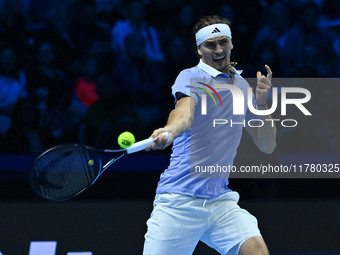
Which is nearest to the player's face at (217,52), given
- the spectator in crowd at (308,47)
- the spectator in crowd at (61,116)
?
the spectator in crowd at (61,116)

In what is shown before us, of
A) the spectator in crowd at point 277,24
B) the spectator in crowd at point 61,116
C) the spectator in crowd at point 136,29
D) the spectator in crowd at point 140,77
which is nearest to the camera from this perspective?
the spectator in crowd at point 61,116

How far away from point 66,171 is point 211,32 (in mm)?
1287

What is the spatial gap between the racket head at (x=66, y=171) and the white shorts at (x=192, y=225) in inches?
20.7

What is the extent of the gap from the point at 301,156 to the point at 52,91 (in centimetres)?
249

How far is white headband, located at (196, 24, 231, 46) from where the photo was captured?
15.2ft

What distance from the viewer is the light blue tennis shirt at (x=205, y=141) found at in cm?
446

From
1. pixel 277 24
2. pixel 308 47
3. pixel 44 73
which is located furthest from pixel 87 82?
pixel 308 47

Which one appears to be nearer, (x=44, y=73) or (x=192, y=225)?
(x=192, y=225)

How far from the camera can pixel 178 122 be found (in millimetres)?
4141

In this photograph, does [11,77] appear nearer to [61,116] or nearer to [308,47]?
[61,116]

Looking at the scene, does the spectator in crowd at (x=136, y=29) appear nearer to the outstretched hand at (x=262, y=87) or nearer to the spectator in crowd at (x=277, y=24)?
the spectator in crowd at (x=277, y=24)

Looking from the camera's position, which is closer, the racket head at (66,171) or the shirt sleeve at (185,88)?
the racket head at (66,171)

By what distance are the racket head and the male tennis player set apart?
1.73 feet

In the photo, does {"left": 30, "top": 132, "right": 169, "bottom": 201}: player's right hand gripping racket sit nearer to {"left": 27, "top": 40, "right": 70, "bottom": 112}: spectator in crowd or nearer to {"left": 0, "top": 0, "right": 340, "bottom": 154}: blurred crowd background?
{"left": 0, "top": 0, "right": 340, "bottom": 154}: blurred crowd background
